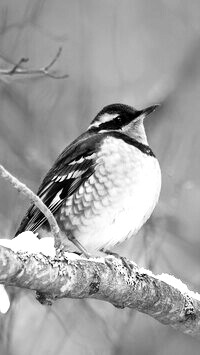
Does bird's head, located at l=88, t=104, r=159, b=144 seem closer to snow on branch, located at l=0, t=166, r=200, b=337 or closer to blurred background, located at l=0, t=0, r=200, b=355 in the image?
blurred background, located at l=0, t=0, r=200, b=355

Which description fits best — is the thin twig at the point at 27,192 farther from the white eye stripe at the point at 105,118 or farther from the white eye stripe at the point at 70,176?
the white eye stripe at the point at 105,118

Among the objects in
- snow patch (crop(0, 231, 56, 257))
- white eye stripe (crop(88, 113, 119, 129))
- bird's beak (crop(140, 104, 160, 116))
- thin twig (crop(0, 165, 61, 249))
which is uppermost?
bird's beak (crop(140, 104, 160, 116))

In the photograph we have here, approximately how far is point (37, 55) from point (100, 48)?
0.61m

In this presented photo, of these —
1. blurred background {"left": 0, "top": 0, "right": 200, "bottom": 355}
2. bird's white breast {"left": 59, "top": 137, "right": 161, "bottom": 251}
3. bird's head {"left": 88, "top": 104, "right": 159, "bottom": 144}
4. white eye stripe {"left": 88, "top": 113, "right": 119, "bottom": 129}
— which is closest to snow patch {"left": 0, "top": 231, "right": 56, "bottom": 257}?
bird's white breast {"left": 59, "top": 137, "right": 161, "bottom": 251}

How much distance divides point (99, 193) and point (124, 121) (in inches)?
29.2

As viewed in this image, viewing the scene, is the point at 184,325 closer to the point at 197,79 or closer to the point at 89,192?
the point at 89,192

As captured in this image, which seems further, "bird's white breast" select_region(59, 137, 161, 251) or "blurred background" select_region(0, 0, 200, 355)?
"blurred background" select_region(0, 0, 200, 355)

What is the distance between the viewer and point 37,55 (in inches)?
255

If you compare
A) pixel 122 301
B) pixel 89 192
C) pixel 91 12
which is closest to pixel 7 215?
pixel 89 192

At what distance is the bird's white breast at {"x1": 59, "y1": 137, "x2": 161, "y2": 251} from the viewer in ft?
15.3

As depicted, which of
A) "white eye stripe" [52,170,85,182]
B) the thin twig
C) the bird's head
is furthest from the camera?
the bird's head

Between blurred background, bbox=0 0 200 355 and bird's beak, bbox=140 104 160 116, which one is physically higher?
bird's beak, bbox=140 104 160 116

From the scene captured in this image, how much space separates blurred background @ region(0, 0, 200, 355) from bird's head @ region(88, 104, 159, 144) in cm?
64

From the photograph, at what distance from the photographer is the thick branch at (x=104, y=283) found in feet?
10.2
